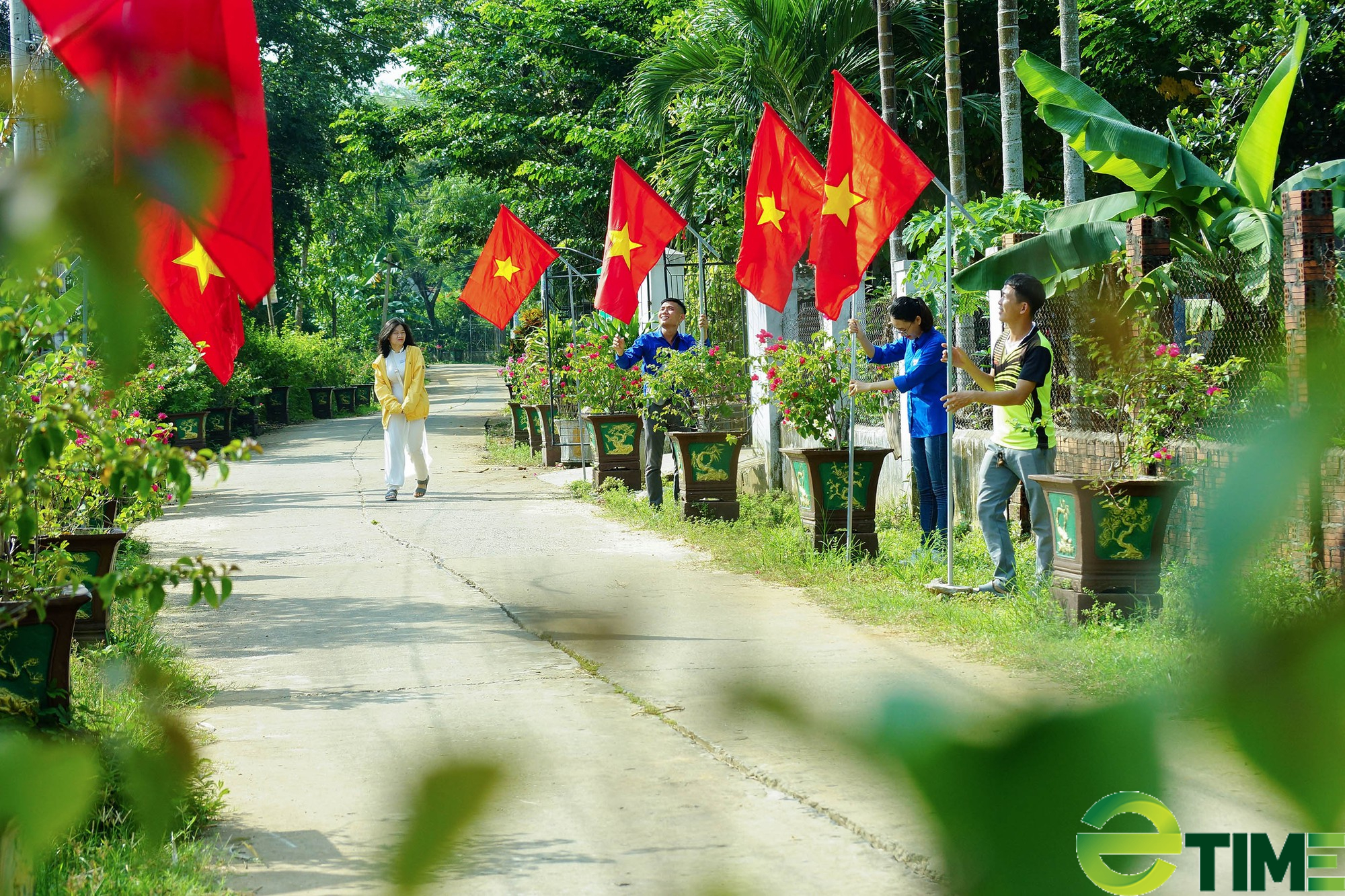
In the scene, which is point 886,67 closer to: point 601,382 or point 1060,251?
point 601,382

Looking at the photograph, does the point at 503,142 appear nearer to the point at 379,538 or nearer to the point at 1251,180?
the point at 379,538

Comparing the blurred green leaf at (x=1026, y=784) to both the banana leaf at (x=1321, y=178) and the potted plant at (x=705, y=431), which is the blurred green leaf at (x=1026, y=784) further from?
the potted plant at (x=705, y=431)

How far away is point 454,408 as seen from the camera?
30469 mm

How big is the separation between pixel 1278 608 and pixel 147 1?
460 millimetres

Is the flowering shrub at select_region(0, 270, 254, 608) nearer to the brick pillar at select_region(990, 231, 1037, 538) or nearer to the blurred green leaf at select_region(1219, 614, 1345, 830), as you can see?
the blurred green leaf at select_region(1219, 614, 1345, 830)

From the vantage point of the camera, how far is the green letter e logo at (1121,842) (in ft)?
1.43

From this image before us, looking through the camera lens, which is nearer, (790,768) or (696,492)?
(790,768)

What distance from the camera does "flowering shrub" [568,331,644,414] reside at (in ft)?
41.7

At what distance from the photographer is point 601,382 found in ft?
42.0

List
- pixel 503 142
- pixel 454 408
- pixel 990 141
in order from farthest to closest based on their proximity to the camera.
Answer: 1. pixel 454 408
2. pixel 503 142
3. pixel 990 141

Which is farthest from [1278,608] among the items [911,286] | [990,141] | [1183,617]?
[990,141]

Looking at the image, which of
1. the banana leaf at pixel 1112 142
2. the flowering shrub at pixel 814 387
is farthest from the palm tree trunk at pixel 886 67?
the banana leaf at pixel 1112 142

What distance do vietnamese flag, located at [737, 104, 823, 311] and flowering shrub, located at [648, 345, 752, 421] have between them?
174 cm

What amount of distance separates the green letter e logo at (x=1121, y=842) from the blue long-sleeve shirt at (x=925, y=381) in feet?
23.5
